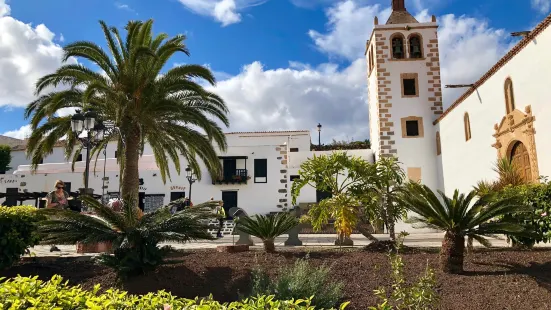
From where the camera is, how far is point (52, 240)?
6.32m

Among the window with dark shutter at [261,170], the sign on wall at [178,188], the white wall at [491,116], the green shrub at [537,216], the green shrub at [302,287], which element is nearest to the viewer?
the green shrub at [302,287]

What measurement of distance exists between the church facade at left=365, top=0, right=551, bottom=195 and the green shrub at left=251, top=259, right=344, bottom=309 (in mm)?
8719

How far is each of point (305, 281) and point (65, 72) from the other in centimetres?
1087

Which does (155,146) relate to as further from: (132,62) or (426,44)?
(426,44)

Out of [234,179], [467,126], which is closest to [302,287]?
[467,126]

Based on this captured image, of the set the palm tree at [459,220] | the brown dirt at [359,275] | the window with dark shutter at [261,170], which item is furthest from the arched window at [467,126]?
the window with dark shutter at [261,170]

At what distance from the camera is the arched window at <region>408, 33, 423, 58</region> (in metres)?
22.2

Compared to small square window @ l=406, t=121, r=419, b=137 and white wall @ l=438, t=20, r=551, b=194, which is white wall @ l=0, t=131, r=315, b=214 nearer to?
small square window @ l=406, t=121, r=419, b=137

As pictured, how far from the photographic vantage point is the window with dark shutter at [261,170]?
89.8 ft

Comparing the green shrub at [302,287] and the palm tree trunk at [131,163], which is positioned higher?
the palm tree trunk at [131,163]

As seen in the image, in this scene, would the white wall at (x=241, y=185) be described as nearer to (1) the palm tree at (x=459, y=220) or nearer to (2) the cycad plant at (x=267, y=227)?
(2) the cycad plant at (x=267, y=227)

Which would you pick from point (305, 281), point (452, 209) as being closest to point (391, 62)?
point (452, 209)

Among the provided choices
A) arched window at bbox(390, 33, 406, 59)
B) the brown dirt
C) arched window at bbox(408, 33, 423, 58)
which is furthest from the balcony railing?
the brown dirt

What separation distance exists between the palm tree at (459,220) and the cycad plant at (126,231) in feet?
11.2
